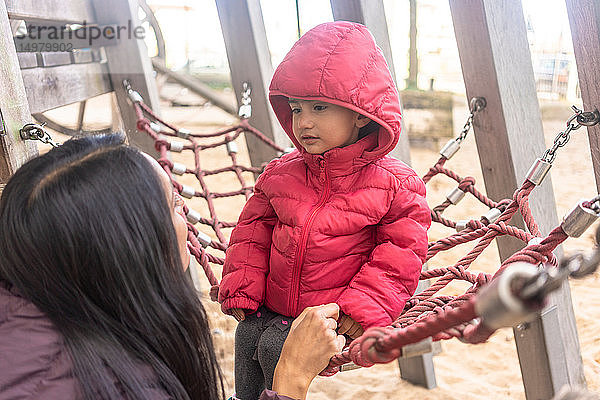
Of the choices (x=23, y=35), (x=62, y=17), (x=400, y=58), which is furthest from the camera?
(x=400, y=58)

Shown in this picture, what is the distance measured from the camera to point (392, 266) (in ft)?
4.01

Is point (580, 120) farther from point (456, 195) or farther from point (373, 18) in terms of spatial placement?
point (373, 18)

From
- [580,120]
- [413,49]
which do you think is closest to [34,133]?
[580,120]

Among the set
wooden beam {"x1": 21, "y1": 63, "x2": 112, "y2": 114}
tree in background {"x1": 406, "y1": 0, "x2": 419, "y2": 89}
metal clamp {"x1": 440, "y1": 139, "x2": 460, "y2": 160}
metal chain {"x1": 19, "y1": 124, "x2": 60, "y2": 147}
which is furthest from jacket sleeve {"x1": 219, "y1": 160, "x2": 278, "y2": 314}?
tree in background {"x1": 406, "y1": 0, "x2": 419, "y2": 89}

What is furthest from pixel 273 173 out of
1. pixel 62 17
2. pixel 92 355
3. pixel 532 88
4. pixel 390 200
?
pixel 62 17

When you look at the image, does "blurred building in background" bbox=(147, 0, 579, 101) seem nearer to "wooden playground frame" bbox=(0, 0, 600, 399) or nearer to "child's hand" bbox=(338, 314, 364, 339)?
"wooden playground frame" bbox=(0, 0, 600, 399)

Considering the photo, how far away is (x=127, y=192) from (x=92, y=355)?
0.73ft

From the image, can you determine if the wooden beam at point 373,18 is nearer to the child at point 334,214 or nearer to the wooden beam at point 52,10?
the child at point 334,214

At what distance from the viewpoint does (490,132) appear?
5.55ft

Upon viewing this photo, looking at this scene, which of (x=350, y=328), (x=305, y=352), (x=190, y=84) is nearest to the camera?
(x=305, y=352)

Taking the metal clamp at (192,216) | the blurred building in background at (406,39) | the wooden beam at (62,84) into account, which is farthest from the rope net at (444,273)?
the blurred building in background at (406,39)

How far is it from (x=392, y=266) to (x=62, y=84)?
165cm

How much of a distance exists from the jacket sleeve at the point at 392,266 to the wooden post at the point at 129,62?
57.4 inches

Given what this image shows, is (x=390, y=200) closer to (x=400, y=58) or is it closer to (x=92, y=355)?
(x=92, y=355)
